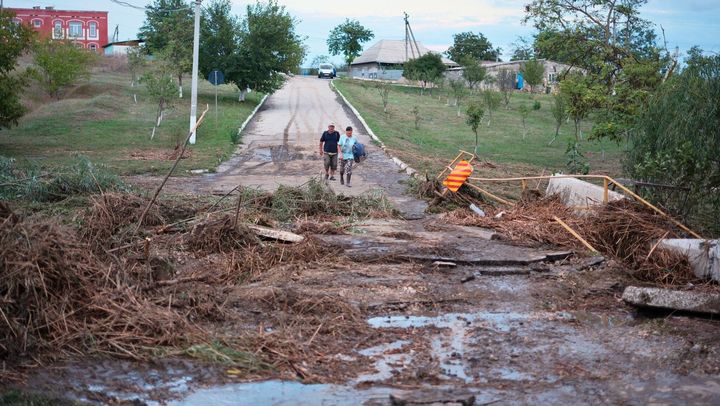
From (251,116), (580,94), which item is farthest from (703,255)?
(251,116)

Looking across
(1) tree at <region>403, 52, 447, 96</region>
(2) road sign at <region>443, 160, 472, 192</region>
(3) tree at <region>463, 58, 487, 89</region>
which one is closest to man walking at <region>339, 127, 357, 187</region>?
(2) road sign at <region>443, 160, 472, 192</region>

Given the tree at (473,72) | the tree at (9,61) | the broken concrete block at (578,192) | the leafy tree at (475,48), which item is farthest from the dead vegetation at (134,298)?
the leafy tree at (475,48)

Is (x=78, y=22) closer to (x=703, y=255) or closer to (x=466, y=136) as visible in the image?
(x=466, y=136)

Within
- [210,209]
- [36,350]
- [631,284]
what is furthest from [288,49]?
[36,350]

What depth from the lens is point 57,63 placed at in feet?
146

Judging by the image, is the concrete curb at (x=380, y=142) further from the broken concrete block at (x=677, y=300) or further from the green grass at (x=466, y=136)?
the broken concrete block at (x=677, y=300)

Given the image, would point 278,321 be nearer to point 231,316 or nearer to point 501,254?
point 231,316

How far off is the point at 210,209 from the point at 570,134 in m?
33.9

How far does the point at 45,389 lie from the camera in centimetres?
620

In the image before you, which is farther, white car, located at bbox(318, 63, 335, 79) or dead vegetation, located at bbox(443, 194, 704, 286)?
white car, located at bbox(318, 63, 335, 79)

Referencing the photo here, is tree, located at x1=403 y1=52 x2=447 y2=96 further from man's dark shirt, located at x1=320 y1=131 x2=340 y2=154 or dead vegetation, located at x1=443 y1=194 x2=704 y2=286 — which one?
dead vegetation, located at x1=443 y1=194 x2=704 y2=286

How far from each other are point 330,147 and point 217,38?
84.5 feet

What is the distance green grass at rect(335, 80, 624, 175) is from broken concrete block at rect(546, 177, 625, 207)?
6.97 meters

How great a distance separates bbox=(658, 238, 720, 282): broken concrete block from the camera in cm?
1030
